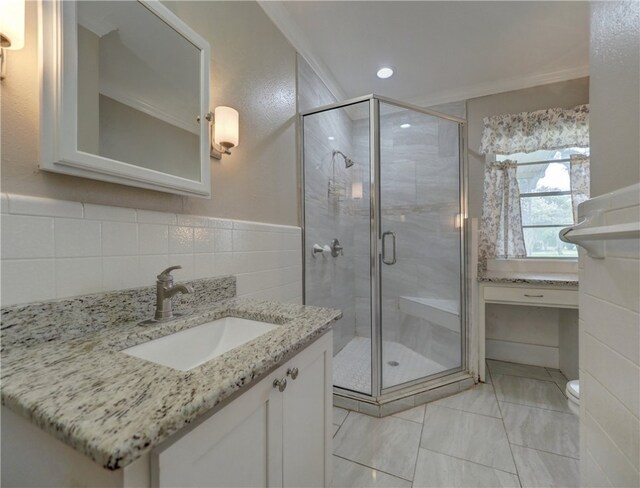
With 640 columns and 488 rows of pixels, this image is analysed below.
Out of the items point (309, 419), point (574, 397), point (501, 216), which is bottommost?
point (574, 397)

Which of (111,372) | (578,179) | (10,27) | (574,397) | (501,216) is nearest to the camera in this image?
(111,372)

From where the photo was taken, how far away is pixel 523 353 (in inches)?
96.0

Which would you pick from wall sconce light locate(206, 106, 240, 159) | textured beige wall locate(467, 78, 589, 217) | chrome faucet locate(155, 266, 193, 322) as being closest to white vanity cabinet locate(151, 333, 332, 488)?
chrome faucet locate(155, 266, 193, 322)

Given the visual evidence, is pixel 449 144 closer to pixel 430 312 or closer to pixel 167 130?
pixel 430 312

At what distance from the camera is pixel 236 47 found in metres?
1.43

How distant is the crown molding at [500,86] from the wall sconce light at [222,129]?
2.26 m

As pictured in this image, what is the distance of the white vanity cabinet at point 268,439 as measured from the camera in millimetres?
474

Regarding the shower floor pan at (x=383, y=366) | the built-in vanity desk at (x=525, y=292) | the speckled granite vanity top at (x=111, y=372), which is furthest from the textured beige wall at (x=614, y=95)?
the shower floor pan at (x=383, y=366)

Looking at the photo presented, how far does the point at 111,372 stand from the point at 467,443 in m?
1.73

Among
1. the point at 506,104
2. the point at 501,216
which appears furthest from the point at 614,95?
the point at 506,104

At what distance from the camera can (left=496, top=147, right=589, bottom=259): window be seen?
2367mm

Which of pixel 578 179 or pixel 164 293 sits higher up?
pixel 578 179

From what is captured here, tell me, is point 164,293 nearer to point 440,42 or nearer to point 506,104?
point 440,42

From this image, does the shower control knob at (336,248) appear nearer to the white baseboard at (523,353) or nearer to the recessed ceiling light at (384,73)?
the recessed ceiling light at (384,73)
